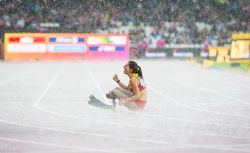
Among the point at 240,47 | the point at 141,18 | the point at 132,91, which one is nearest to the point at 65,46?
the point at 141,18

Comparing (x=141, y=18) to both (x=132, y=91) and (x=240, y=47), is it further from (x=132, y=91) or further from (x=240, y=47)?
(x=132, y=91)

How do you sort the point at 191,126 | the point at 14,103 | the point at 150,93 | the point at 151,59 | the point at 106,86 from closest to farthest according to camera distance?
the point at 191,126, the point at 14,103, the point at 150,93, the point at 106,86, the point at 151,59

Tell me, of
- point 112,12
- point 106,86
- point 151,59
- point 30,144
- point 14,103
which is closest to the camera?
point 30,144

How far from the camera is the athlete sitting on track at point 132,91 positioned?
11320 millimetres

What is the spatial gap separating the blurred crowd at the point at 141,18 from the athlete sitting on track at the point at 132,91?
31.0 metres

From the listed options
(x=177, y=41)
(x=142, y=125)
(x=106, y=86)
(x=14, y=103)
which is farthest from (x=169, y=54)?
(x=142, y=125)

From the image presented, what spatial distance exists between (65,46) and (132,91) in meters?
30.1

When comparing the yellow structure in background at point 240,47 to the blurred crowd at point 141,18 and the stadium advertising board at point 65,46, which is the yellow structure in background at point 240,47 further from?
the blurred crowd at point 141,18

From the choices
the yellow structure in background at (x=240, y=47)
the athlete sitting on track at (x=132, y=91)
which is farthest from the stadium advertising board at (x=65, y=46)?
the athlete sitting on track at (x=132, y=91)

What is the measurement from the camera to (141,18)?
1845 inches

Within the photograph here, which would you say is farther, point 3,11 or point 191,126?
point 3,11

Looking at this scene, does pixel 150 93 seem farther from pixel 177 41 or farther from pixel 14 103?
pixel 177 41

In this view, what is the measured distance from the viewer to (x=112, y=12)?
46500 millimetres

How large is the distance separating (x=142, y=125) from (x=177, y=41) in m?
36.1
